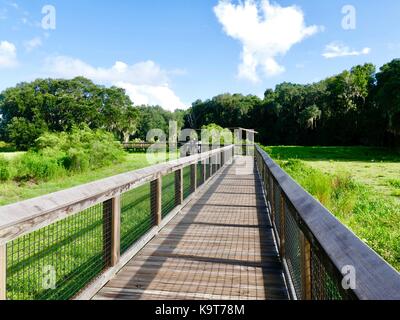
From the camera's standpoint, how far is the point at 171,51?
3794 centimetres

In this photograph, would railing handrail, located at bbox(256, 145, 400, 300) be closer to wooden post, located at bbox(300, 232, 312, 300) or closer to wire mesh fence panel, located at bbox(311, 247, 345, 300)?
wire mesh fence panel, located at bbox(311, 247, 345, 300)

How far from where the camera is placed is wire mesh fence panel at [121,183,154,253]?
5.34 m

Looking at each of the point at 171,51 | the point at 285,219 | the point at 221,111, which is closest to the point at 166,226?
the point at 285,219

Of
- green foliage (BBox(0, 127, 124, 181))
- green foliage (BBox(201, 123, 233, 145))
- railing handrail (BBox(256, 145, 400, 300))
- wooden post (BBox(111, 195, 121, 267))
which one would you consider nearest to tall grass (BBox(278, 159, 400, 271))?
wooden post (BBox(111, 195, 121, 267))

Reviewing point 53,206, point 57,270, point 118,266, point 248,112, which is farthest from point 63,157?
point 248,112

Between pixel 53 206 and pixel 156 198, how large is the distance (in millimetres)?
2517

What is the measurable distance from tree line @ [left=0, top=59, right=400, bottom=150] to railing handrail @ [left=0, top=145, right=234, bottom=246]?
46500 millimetres

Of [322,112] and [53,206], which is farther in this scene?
[322,112]

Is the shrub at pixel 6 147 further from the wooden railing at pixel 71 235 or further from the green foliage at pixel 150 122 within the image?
the wooden railing at pixel 71 235

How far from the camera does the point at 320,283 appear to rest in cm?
160

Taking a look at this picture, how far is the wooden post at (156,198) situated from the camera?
4.32 metres

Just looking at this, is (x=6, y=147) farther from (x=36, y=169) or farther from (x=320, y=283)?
(x=320, y=283)

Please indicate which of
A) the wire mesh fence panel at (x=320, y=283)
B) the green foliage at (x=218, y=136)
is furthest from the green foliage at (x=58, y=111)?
the wire mesh fence panel at (x=320, y=283)

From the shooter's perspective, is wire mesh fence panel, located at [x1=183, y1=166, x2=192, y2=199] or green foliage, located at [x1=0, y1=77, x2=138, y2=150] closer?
wire mesh fence panel, located at [x1=183, y1=166, x2=192, y2=199]
